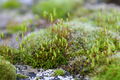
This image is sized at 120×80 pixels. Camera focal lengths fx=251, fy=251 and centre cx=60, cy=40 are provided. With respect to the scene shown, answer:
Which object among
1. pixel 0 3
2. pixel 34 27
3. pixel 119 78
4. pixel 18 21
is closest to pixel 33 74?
pixel 119 78

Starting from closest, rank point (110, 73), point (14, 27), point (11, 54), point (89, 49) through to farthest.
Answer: point (110, 73)
point (89, 49)
point (11, 54)
point (14, 27)

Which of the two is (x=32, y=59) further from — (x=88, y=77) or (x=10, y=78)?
(x=88, y=77)

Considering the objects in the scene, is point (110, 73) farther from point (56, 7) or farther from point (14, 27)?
point (56, 7)

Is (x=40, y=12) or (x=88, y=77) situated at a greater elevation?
(x=40, y=12)

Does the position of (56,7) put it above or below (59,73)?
above

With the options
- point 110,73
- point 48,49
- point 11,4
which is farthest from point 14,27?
point 110,73
